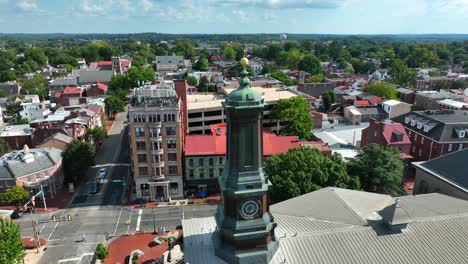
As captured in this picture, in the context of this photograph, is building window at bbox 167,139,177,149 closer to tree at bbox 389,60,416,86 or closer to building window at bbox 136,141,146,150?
building window at bbox 136,141,146,150

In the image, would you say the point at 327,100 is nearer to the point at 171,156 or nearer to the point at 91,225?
the point at 171,156

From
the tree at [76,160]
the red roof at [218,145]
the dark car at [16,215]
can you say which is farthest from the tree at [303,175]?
the dark car at [16,215]

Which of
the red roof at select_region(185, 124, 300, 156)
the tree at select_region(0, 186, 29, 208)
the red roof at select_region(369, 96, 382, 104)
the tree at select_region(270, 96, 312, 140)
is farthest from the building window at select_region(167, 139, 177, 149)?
the red roof at select_region(369, 96, 382, 104)

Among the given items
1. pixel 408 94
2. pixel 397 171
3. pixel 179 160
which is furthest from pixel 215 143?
pixel 408 94

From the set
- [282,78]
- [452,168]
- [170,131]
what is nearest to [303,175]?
[452,168]

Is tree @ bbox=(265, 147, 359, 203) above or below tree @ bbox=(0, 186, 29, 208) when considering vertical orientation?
above
